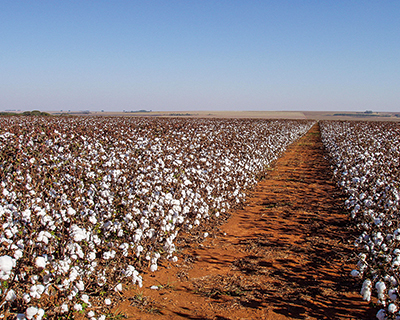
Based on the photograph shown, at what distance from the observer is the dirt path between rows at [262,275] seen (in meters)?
4.38

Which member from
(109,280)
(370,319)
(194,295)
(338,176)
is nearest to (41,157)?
(109,280)

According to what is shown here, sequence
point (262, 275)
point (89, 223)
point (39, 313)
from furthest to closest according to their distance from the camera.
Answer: point (262, 275), point (89, 223), point (39, 313)

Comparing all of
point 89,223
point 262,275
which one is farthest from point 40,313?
point 262,275

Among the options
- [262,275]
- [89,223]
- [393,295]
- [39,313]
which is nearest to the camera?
[39,313]

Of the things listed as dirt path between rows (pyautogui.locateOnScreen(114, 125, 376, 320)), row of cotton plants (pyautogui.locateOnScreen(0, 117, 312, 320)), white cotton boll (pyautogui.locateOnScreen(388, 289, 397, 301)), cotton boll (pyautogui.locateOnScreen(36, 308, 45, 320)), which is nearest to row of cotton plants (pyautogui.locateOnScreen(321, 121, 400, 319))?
white cotton boll (pyautogui.locateOnScreen(388, 289, 397, 301))

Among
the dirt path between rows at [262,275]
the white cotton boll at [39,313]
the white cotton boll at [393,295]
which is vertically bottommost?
the dirt path between rows at [262,275]

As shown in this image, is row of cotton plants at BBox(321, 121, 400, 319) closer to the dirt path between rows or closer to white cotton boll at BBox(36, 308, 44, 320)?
the dirt path between rows

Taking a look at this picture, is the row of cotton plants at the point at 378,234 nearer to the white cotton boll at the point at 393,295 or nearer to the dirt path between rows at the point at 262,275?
the white cotton boll at the point at 393,295

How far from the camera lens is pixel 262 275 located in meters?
5.33

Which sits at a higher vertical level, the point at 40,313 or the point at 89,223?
the point at 89,223

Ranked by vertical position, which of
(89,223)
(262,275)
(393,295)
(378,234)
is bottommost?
(262,275)

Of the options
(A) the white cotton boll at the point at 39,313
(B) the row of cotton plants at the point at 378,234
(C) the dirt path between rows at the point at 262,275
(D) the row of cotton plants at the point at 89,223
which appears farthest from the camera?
(C) the dirt path between rows at the point at 262,275

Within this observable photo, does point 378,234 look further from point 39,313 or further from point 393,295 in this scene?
point 39,313

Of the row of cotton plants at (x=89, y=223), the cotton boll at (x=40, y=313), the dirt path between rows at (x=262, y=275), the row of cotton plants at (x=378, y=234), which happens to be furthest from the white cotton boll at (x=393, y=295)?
the cotton boll at (x=40, y=313)
